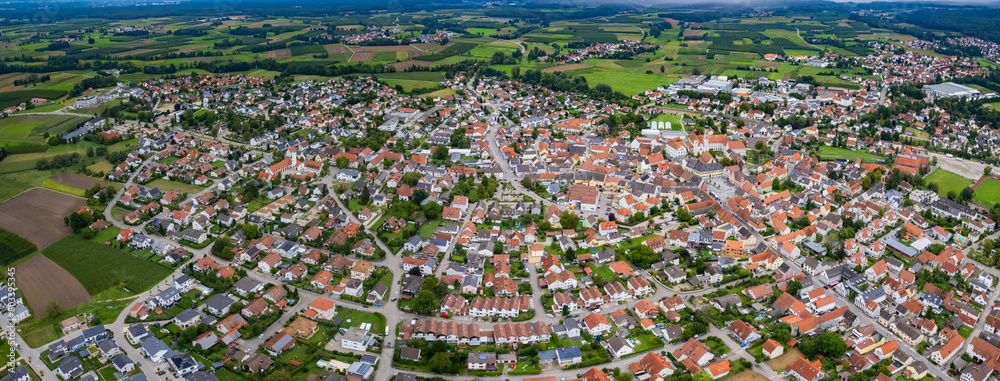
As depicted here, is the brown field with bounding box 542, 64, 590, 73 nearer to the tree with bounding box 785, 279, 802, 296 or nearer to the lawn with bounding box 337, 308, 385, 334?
the tree with bounding box 785, 279, 802, 296

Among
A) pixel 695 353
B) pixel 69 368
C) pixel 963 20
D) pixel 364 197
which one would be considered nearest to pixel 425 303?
pixel 695 353

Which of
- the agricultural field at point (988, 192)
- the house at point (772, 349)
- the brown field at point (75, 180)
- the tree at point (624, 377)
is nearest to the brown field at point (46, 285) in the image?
the brown field at point (75, 180)

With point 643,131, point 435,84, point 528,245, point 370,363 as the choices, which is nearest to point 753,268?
point 528,245

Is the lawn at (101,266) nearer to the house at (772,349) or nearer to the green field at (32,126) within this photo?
the green field at (32,126)

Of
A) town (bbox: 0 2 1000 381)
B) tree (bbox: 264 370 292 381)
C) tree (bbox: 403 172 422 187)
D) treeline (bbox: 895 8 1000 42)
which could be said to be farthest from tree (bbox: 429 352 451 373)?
treeline (bbox: 895 8 1000 42)

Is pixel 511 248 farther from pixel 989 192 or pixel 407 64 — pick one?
pixel 407 64
